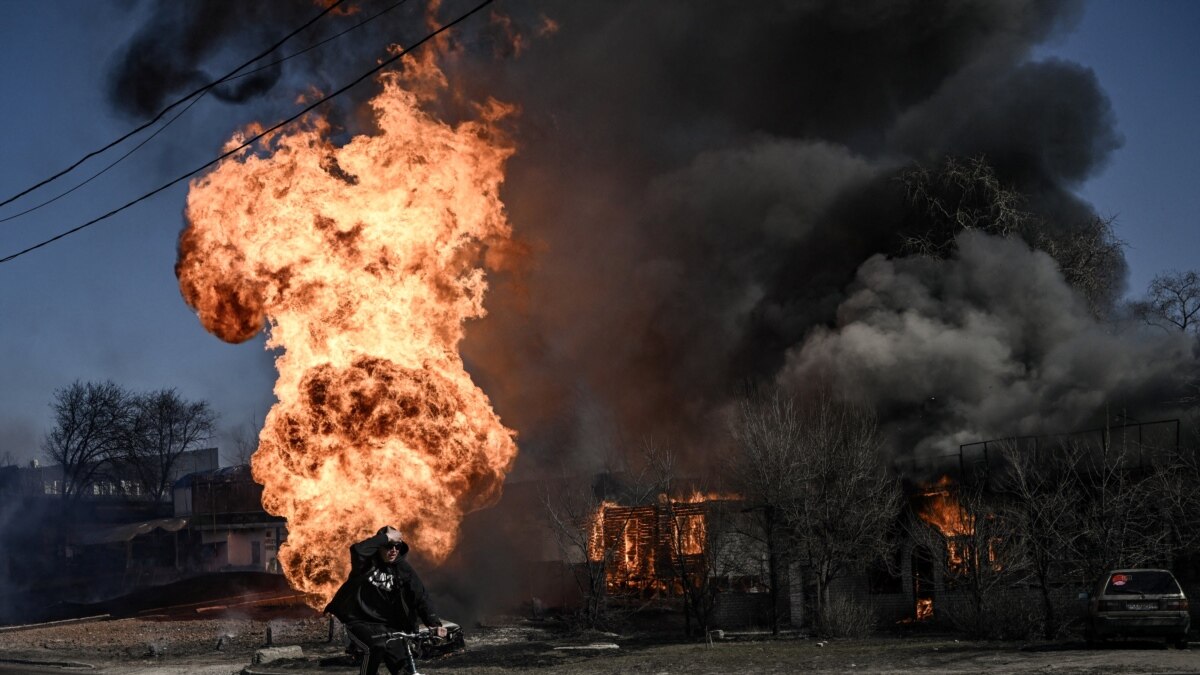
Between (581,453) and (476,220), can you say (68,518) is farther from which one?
(476,220)

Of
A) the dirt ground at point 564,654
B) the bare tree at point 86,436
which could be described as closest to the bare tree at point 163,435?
the bare tree at point 86,436

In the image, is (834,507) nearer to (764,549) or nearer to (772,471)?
(772,471)

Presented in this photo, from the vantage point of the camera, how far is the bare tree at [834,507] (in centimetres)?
2411

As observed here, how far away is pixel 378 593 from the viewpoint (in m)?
9.67

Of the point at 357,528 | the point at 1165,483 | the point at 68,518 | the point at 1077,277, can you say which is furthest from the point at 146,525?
the point at 1165,483

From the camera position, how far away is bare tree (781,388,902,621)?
24.1 metres

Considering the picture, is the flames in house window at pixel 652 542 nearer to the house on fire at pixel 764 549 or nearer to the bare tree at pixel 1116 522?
the house on fire at pixel 764 549

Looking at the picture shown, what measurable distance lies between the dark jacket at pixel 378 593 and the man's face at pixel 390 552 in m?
0.04

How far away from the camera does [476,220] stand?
26172mm

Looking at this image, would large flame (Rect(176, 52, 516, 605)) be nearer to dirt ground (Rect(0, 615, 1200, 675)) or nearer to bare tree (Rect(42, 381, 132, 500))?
dirt ground (Rect(0, 615, 1200, 675))

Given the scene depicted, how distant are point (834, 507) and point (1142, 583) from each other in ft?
22.3

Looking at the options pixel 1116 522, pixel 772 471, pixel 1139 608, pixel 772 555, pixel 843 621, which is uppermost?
pixel 772 471

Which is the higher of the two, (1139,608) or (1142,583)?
(1142,583)

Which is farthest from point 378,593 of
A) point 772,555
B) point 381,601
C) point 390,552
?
point 772,555
